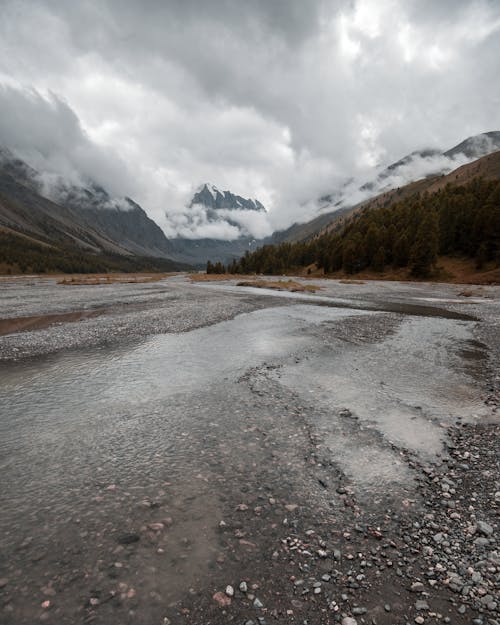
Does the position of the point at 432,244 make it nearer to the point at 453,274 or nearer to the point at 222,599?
the point at 453,274

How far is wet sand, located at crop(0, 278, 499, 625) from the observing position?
202 inches

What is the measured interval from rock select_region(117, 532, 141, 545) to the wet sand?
2 centimetres

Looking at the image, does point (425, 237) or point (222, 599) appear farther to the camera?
point (425, 237)

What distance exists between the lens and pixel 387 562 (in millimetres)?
5715

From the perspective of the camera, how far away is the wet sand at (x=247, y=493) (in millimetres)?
5141

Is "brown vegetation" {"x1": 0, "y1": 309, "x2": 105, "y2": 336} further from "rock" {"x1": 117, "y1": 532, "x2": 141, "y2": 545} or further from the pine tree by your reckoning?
the pine tree

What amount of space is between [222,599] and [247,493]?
2541 mm

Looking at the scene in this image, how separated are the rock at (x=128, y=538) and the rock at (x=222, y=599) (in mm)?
1981

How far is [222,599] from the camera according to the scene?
16.8 ft

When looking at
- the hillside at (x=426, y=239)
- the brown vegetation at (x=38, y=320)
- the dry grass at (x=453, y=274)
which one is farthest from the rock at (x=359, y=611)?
the hillside at (x=426, y=239)

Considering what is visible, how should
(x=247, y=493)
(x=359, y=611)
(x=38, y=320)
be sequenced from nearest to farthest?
(x=359, y=611) → (x=247, y=493) → (x=38, y=320)

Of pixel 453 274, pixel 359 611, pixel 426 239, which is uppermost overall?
pixel 426 239

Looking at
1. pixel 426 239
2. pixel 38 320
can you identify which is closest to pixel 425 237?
pixel 426 239

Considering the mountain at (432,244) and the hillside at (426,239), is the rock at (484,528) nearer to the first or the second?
the mountain at (432,244)
